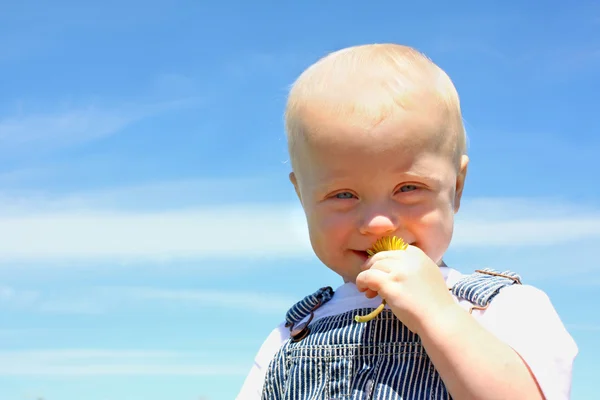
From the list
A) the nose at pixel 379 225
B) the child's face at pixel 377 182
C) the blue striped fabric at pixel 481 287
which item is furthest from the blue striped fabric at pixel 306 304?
the blue striped fabric at pixel 481 287

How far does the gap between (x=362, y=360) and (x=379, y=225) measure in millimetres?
649

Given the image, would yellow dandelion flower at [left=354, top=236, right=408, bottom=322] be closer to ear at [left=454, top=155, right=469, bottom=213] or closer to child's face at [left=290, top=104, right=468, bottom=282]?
child's face at [left=290, top=104, right=468, bottom=282]

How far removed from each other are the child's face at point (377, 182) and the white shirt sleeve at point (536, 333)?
1.38ft

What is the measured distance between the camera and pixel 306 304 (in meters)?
4.43

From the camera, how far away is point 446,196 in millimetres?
3982

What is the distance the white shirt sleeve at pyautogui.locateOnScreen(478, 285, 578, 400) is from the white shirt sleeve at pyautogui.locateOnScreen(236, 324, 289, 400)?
1156 mm

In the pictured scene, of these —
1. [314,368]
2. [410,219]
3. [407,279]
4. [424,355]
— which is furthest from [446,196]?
[314,368]

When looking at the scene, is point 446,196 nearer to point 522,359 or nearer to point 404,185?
point 404,185

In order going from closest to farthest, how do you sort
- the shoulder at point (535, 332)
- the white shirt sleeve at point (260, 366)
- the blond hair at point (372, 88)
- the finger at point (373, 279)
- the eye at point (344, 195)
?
the shoulder at point (535, 332) < the finger at point (373, 279) < the blond hair at point (372, 88) < the eye at point (344, 195) < the white shirt sleeve at point (260, 366)

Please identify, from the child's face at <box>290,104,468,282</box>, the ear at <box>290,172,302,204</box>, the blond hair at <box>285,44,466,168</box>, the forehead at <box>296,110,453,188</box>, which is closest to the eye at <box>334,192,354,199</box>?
the child's face at <box>290,104,468,282</box>

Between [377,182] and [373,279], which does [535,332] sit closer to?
[373,279]

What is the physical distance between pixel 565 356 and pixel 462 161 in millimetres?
1112

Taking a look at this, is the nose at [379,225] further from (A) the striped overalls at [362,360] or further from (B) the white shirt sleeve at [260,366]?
(B) the white shirt sleeve at [260,366]

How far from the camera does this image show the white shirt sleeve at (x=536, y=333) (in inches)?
140
